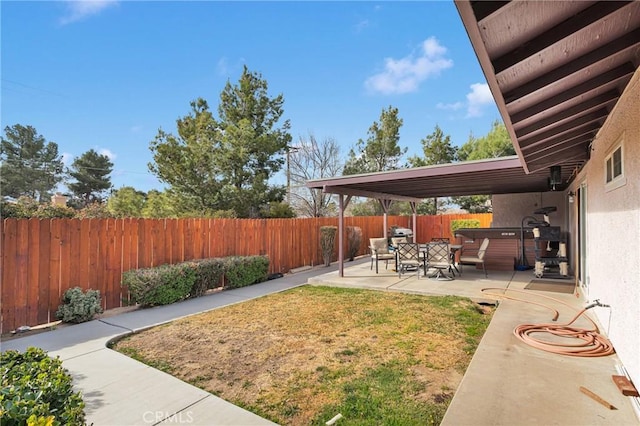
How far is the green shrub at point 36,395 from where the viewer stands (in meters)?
1.39

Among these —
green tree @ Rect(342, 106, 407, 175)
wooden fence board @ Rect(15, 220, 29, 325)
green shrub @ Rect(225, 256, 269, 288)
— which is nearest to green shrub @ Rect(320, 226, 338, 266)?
green shrub @ Rect(225, 256, 269, 288)

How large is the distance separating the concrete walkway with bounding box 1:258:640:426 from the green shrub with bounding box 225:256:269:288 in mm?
3091

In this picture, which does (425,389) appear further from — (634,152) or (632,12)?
(632,12)

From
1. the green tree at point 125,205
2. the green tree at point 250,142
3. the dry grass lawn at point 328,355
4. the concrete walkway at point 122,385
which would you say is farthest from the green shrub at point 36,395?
the green tree at point 125,205

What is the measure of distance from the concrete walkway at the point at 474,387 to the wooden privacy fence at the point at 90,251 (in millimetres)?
719

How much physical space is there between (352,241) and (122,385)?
10317 mm

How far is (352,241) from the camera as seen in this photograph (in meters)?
13.0

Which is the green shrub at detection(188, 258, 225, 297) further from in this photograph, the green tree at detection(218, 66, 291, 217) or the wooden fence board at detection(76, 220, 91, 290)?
the green tree at detection(218, 66, 291, 217)

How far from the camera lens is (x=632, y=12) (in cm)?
177

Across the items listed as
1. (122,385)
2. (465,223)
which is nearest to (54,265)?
(122,385)

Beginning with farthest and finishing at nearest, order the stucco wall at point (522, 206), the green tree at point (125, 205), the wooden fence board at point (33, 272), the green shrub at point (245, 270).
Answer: the green tree at point (125, 205)
the stucco wall at point (522, 206)
the green shrub at point (245, 270)
the wooden fence board at point (33, 272)

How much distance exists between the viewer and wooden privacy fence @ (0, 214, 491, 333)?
495 cm

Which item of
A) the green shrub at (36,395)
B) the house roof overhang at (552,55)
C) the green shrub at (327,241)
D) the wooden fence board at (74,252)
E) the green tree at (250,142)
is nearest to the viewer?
the green shrub at (36,395)

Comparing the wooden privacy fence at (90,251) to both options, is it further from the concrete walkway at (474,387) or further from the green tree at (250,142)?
the green tree at (250,142)
